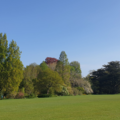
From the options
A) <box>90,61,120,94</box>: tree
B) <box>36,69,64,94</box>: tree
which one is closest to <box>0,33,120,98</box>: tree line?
<box>36,69,64,94</box>: tree

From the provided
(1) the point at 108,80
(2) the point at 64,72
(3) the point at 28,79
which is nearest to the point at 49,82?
(3) the point at 28,79

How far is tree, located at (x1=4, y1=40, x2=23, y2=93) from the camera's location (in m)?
31.1

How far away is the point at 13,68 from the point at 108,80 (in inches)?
1407

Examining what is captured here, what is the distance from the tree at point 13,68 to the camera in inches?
1225

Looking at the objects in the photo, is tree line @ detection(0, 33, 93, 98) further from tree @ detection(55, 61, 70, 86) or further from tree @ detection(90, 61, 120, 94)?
tree @ detection(90, 61, 120, 94)

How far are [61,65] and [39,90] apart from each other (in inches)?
415

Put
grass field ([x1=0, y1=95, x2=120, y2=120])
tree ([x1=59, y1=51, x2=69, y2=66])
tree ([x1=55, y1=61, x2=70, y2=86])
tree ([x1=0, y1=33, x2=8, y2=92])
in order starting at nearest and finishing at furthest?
grass field ([x1=0, y1=95, x2=120, y2=120]) < tree ([x1=0, y1=33, x2=8, y2=92]) < tree ([x1=55, y1=61, x2=70, y2=86]) < tree ([x1=59, y1=51, x2=69, y2=66])

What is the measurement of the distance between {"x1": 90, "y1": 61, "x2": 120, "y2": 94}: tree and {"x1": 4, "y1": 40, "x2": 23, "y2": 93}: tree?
3047cm

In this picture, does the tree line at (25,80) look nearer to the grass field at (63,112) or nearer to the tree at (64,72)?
the tree at (64,72)

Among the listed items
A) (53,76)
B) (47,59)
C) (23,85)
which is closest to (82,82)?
(53,76)

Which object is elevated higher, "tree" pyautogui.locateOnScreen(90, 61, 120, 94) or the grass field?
"tree" pyautogui.locateOnScreen(90, 61, 120, 94)

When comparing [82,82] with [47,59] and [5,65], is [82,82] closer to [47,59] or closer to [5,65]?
[5,65]

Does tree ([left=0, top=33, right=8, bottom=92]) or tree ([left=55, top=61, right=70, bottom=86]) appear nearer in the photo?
tree ([left=0, top=33, right=8, bottom=92])

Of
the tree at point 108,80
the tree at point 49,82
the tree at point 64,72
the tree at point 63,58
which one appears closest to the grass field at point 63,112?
the tree at point 49,82
